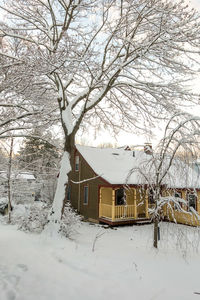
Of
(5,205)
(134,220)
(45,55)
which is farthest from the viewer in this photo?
(5,205)

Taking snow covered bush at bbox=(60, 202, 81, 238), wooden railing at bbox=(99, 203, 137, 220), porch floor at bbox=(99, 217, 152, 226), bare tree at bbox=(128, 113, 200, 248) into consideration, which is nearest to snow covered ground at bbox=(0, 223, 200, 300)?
snow covered bush at bbox=(60, 202, 81, 238)

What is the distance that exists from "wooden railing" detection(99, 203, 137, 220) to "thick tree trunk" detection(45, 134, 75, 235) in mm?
5483

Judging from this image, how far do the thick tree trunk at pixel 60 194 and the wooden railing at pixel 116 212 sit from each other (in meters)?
A: 5.48

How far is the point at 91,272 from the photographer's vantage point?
523 centimetres

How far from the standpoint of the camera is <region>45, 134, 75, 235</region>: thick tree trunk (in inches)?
328

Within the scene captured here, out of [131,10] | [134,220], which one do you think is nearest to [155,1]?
[131,10]

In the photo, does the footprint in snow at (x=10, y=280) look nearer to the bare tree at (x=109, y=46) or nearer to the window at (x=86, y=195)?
the bare tree at (x=109, y=46)

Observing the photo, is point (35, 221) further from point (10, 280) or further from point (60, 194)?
point (10, 280)

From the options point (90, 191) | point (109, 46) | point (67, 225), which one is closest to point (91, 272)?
point (67, 225)

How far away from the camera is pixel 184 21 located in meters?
6.82

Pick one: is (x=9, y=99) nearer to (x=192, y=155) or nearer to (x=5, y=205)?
(x=192, y=155)

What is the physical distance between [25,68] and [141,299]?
239 inches

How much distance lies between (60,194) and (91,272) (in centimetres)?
402

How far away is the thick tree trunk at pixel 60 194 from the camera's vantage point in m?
8.33
